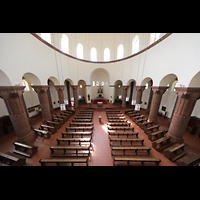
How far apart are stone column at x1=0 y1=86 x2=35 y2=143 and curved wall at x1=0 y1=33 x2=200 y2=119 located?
551 millimetres

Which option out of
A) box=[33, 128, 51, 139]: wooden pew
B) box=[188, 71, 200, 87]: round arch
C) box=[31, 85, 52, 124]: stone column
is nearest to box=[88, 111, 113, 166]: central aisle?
box=[33, 128, 51, 139]: wooden pew

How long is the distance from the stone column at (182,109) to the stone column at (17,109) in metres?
11.4

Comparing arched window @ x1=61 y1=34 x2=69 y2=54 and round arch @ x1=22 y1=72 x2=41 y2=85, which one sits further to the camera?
arched window @ x1=61 y1=34 x2=69 y2=54

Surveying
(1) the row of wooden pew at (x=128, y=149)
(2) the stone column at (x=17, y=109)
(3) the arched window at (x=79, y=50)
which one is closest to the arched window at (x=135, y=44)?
(3) the arched window at (x=79, y=50)

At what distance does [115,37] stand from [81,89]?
1198 centimetres

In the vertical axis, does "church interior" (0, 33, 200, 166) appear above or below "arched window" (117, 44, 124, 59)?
below

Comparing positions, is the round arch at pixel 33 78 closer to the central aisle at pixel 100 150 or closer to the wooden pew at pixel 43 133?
the wooden pew at pixel 43 133

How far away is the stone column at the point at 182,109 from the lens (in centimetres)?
568

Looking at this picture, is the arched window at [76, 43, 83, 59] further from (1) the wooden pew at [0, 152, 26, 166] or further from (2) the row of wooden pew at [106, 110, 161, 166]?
(1) the wooden pew at [0, 152, 26, 166]

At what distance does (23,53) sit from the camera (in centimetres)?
616

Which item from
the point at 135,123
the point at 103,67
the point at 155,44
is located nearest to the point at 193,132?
the point at 135,123

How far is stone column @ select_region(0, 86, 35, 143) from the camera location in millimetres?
5398

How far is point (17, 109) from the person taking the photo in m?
5.89

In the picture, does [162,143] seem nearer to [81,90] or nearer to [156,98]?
[156,98]
